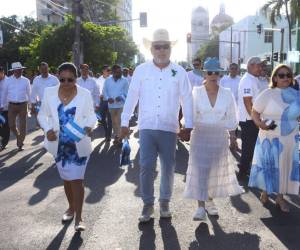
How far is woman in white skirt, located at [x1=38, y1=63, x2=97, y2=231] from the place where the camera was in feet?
16.3

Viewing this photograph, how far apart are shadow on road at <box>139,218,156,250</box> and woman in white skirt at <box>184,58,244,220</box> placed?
518mm

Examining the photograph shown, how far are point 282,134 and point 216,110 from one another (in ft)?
3.08

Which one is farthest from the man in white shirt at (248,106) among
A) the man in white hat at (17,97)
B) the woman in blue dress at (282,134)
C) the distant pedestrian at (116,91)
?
the man in white hat at (17,97)

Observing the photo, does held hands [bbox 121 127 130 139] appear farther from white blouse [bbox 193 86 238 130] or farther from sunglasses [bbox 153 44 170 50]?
sunglasses [bbox 153 44 170 50]

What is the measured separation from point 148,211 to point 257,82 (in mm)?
2766

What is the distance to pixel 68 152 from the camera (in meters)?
5.01

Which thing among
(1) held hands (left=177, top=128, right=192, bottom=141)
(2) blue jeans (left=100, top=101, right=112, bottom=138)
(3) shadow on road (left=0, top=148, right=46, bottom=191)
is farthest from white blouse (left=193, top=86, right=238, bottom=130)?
(2) blue jeans (left=100, top=101, right=112, bottom=138)

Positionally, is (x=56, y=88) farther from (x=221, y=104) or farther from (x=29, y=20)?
(x=29, y=20)

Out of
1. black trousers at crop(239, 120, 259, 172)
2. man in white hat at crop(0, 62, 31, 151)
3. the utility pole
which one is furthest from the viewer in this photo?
the utility pole

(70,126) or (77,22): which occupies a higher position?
(77,22)

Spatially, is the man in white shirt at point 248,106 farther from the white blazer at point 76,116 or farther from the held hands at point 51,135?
the held hands at point 51,135

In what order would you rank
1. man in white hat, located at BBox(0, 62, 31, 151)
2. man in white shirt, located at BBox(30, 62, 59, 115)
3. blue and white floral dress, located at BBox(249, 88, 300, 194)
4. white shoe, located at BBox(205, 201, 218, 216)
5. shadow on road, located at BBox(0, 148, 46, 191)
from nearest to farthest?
white shoe, located at BBox(205, 201, 218, 216)
blue and white floral dress, located at BBox(249, 88, 300, 194)
shadow on road, located at BBox(0, 148, 46, 191)
man in white hat, located at BBox(0, 62, 31, 151)
man in white shirt, located at BBox(30, 62, 59, 115)

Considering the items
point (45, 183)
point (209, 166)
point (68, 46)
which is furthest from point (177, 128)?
point (68, 46)

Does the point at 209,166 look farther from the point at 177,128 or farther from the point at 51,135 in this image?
the point at 51,135
